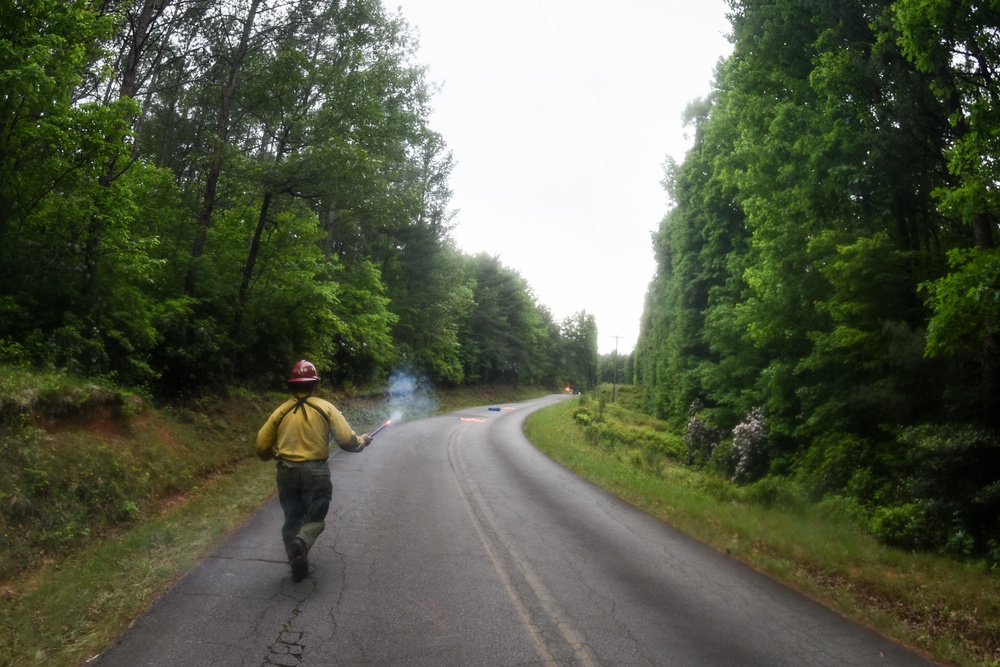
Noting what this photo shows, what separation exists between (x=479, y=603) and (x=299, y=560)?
5.61ft

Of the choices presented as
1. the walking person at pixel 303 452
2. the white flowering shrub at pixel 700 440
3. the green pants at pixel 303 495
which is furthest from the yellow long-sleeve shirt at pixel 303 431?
the white flowering shrub at pixel 700 440

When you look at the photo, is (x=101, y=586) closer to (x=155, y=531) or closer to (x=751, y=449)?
(x=155, y=531)

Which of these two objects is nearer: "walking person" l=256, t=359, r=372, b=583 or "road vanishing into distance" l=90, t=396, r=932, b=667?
"road vanishing into distance" l=90, t=396, r=932, b=667

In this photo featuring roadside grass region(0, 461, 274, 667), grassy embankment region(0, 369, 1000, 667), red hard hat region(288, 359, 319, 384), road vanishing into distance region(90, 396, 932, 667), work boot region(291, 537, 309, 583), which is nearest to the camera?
roadside grass region(0, 461, 274, 667)

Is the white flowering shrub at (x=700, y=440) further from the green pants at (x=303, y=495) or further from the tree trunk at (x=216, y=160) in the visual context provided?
the green pants at (x=303, y=495)

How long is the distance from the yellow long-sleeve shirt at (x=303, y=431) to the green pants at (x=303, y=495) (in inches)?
4.1

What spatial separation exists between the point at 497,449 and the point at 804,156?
38.7 feet

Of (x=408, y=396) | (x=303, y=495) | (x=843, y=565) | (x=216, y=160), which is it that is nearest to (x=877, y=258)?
(x=843, y=565)

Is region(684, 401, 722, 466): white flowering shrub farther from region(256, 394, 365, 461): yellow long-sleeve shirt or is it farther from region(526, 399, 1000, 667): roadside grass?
region(256, 394, 365, 461): yellow long-sleeve shirt

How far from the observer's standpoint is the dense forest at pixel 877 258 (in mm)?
10180

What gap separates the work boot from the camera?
6387 mm

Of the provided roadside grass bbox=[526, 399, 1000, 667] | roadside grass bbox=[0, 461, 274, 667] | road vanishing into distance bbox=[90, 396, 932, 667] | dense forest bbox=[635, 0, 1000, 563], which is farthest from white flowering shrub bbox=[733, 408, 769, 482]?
roadside grass bbox=[0, 461, 274, 667]

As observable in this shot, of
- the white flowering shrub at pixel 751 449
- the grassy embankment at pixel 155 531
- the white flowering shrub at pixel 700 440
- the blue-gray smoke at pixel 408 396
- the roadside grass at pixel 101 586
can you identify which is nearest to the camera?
the roadside grass at pixel 101 586

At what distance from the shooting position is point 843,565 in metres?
8.79
